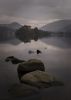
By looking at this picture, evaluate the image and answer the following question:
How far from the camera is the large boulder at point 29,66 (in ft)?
8.05

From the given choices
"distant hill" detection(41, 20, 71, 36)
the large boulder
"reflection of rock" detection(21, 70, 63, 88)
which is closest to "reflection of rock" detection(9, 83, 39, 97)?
"reflection of rock" detection(21, 70, 63, 88)

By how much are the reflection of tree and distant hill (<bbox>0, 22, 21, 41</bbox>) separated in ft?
0.17

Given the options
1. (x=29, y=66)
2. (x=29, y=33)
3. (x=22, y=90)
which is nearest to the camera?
(x=22, y=90)

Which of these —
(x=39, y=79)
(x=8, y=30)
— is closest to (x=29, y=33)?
(x=8, y=30)

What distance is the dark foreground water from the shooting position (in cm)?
236

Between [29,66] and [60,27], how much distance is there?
0.64 m

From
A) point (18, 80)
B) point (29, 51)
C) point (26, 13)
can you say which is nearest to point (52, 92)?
point (18, 80)

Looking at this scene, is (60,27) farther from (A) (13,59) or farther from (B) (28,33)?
(A) (13,59)

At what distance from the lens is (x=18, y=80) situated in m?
2.39

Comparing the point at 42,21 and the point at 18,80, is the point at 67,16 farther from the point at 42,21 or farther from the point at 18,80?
the point at 18,80

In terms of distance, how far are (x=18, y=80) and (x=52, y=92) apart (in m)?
0.42

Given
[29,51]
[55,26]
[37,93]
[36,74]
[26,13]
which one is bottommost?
[37,93]

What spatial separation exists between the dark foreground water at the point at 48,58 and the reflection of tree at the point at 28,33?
7 centimetres

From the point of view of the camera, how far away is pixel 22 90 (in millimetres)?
2289
